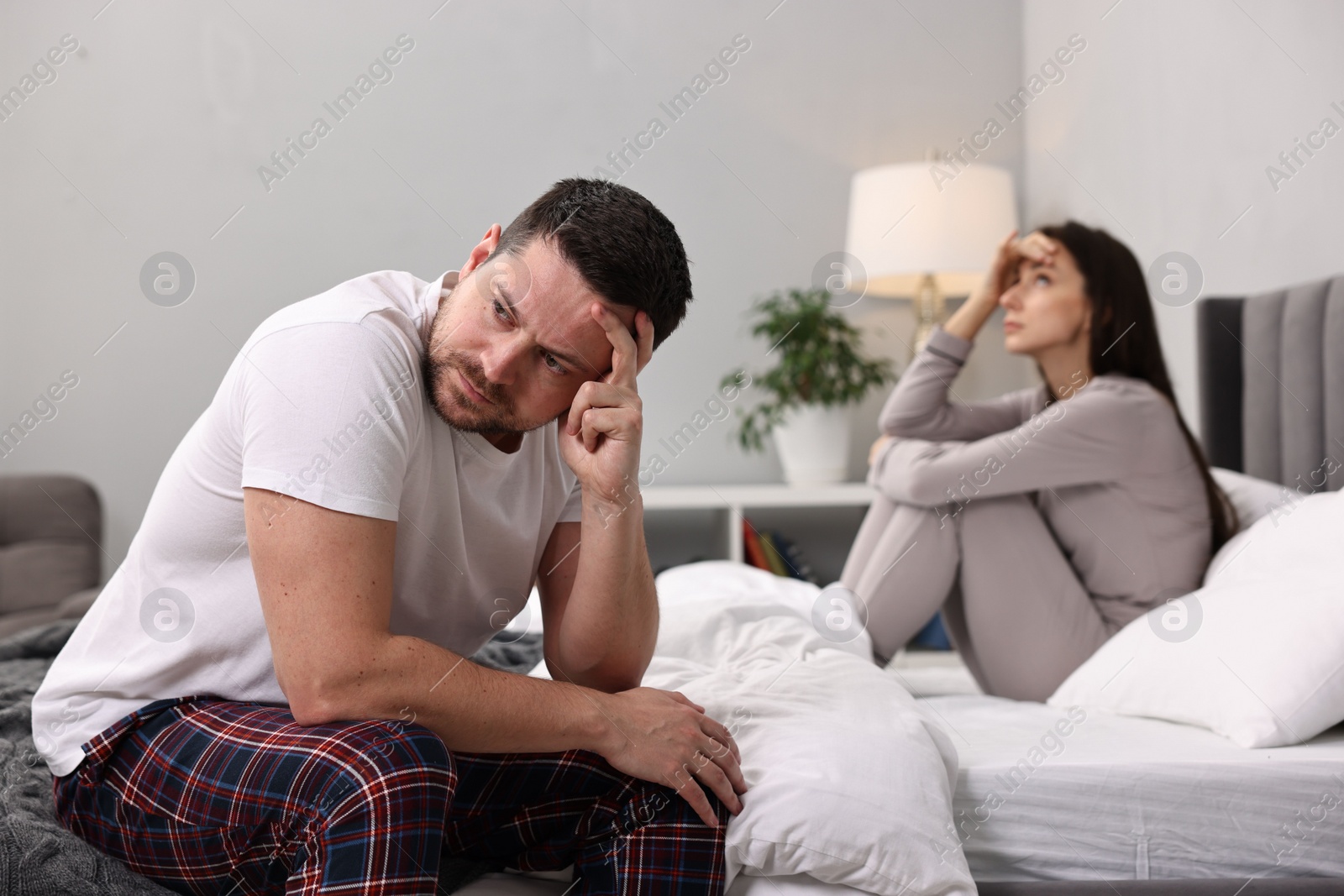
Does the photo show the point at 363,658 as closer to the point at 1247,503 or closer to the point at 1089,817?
the point at 1089,817

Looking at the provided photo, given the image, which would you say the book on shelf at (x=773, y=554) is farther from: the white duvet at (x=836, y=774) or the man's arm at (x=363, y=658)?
the man's arm at (x=363, y=658)

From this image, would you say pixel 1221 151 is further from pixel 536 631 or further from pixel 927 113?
pixel 536 631

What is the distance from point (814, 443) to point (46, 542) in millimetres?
2074

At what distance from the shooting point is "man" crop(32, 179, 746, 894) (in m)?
0.81

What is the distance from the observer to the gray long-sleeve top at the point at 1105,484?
1640mm

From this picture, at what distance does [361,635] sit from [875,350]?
259 cm

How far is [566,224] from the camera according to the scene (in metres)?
0.99

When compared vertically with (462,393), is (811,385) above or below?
below

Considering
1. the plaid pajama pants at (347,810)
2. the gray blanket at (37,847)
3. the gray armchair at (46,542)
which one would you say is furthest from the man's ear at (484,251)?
the gray armchair at (46,542)

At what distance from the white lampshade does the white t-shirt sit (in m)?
1.99

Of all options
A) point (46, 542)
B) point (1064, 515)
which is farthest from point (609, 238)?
point (46, 542)

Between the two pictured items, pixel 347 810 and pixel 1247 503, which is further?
pixel 1247 503

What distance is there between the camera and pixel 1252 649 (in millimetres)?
1217

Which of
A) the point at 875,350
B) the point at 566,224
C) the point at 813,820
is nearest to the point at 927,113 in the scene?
the point at 875,350
